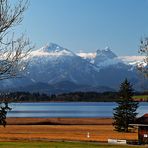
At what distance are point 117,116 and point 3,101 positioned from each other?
67126 mm

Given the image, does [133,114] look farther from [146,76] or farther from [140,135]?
[146,76]

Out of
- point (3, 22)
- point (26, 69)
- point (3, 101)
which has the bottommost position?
point (3, 101)

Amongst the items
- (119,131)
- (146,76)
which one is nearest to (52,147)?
(146,76)

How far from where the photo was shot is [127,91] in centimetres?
8275

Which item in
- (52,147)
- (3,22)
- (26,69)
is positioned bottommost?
(52,147)

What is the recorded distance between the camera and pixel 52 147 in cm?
3800

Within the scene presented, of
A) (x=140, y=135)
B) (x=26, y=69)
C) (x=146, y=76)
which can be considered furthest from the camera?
(x=140, y=135)

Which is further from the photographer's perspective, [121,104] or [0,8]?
[121,104]

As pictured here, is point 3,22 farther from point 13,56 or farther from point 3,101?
point 3,101

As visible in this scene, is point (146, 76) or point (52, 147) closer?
point (146, 76)

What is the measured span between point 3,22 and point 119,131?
67299mm

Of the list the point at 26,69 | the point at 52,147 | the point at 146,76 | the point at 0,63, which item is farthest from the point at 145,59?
the point at 52,147

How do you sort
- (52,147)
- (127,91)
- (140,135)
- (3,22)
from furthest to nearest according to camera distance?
(127,91) → (140,135) → (52,147) → (3,22)

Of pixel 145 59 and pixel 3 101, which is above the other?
pixel 145 59
